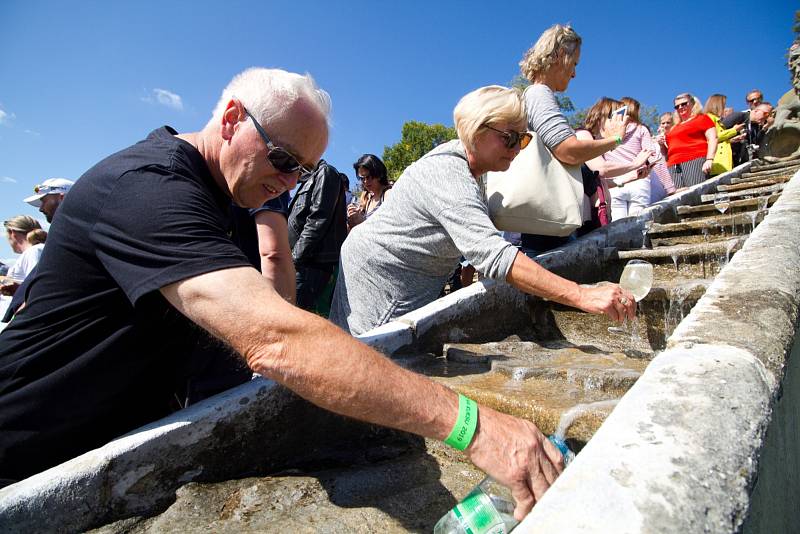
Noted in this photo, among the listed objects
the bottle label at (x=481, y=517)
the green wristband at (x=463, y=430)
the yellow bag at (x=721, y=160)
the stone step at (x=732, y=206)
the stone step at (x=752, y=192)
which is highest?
the yellow bag at (x=721, y=160)

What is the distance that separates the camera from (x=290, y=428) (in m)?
1.85

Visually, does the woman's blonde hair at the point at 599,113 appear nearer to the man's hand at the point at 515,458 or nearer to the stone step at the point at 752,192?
the stone step at the point at 752,192

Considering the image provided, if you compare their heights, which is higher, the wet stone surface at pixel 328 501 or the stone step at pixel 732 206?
the stone step at pixel 732 206

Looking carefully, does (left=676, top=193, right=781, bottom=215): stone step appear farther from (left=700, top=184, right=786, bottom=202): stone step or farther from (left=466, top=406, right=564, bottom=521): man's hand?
(left=466, top=406, right=564, bottom=521): man's hand

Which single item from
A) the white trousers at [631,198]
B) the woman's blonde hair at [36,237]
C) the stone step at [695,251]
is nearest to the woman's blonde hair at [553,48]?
the stone step at [695,251]

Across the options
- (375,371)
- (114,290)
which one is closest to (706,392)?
(375,371)

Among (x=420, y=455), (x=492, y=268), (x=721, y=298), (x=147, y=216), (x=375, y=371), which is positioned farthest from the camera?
(x=492, y=268)

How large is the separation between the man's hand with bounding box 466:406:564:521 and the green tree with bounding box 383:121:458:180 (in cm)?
Result: 3323

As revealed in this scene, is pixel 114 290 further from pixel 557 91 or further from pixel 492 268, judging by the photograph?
pixel 557 91

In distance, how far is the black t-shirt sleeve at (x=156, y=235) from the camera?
3.83 feet

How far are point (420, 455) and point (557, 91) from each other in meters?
2.97

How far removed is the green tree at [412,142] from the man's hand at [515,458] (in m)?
33.2

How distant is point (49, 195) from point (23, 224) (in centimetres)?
130

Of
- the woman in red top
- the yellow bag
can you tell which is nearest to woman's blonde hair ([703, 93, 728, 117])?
the yellow bag
